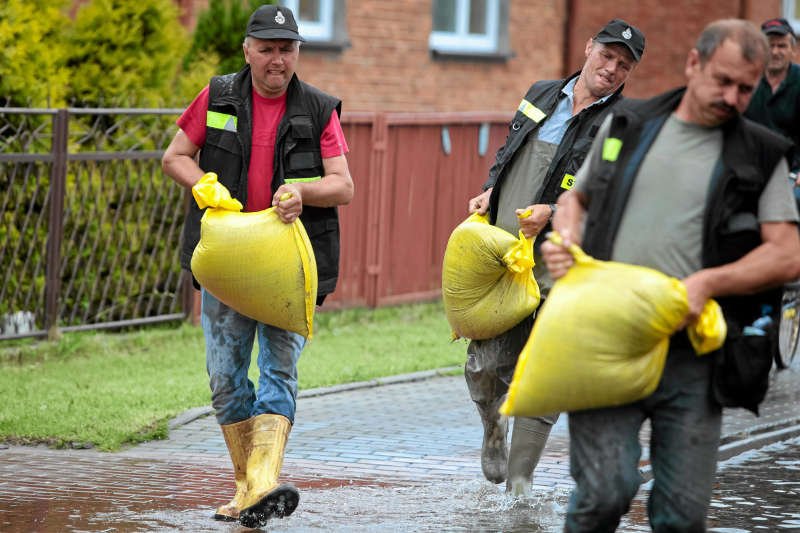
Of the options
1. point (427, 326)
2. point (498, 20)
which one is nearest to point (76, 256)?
point (427, 326)

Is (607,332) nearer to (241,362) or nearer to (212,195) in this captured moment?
(212,195)

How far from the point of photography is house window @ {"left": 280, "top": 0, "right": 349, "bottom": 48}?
16781 millimetres

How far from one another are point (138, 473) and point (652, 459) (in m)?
3.28

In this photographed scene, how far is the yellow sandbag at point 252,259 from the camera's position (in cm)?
623

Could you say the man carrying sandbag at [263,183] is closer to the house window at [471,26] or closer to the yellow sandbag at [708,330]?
the yellow sandbag at [708,330]

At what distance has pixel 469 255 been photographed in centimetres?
665

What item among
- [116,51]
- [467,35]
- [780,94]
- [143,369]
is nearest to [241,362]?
[143,369]

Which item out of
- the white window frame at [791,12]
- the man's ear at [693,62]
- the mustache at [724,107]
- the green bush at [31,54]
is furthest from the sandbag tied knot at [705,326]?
the white window frame at [791,12]

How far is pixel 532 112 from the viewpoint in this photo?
667 centimetres

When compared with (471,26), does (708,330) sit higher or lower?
lower

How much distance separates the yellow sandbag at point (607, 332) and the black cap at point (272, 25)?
2036 mm

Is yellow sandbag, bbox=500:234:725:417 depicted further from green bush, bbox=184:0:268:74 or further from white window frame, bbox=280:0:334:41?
white window frame, bbox=280:0:334:41

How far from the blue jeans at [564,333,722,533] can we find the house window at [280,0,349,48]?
12.3m

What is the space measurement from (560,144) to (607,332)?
2.04 metres
